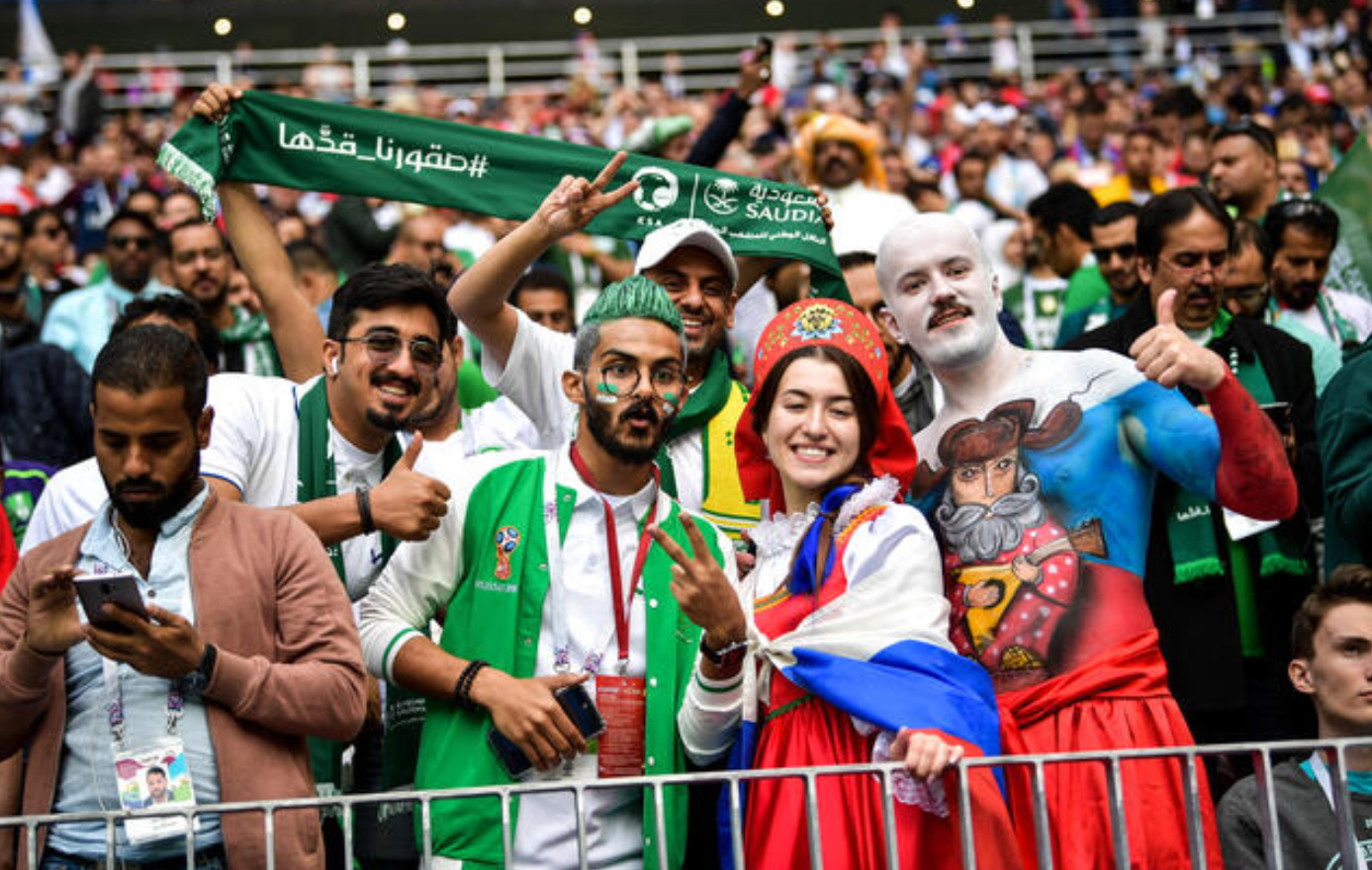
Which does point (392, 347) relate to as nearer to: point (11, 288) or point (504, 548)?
point (504, 548)

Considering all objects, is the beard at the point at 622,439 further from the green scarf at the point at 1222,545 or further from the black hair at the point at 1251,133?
the black hair at the point at 1251,133

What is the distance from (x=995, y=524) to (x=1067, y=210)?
5198 millimetres

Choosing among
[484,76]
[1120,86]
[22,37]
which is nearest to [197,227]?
[1120,86]

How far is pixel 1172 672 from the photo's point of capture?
5.29 meters

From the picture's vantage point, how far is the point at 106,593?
3.57m

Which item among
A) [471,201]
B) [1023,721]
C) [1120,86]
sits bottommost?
[1023,721]

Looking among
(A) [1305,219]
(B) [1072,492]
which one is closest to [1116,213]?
(A) [1305,219]

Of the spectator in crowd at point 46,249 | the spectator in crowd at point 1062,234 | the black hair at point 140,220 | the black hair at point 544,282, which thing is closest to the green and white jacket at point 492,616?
the black hair at point 544,282

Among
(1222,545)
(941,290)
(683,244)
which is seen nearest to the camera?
(941,290)

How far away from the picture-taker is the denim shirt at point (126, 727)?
12.3 feet

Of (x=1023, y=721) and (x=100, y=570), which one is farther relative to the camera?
(x=1023, y=721)

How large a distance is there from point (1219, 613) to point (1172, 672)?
23 cm

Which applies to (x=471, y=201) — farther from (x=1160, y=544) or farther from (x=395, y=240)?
(x=395, y=240)

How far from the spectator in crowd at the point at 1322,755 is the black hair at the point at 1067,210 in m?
4.45
